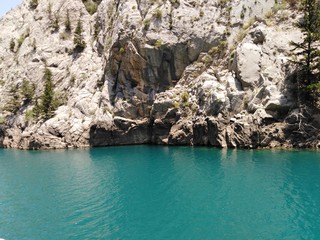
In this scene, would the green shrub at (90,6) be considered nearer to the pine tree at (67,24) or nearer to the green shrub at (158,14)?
the pine tree at (67,24)

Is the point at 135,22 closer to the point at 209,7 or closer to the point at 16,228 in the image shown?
the point at 209,7

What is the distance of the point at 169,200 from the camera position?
23.8m

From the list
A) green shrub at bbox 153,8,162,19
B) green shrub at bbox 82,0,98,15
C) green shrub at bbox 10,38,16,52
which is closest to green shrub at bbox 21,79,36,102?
green shrub at bbox 10,38,16,52

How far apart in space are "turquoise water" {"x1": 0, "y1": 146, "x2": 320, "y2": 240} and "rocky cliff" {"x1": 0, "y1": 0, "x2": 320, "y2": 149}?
1300cm

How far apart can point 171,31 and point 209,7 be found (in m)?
11.4

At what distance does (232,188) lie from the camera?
26.2m

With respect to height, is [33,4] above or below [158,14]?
above

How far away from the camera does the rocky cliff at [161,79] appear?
50.0 meters

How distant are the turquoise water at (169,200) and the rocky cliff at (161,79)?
13.0 metres

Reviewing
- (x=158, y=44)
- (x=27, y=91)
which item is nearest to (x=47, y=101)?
(x=27, y=91)

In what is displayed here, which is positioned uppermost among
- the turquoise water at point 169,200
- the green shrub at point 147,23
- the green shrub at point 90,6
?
the green shrub at point 90,6

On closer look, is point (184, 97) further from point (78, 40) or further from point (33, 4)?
point (33, 4)

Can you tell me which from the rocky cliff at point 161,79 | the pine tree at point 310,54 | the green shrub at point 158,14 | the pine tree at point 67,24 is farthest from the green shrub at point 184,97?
the pine tree at point 67,24

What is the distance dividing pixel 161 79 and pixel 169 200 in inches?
1819
